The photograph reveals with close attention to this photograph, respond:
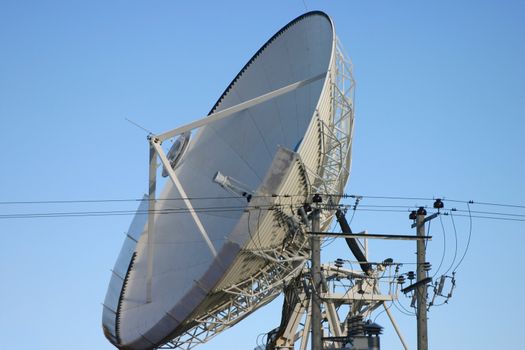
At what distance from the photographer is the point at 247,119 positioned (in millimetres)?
54781

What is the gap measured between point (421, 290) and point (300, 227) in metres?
8.47

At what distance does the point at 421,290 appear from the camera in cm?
3753

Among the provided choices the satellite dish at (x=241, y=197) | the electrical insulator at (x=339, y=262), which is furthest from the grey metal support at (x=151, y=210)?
the electrical insulator at (x=339, y=262)

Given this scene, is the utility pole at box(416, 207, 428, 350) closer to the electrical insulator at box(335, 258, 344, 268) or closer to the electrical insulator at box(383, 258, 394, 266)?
the electrical insulator at box(383, 258, 394, 266)

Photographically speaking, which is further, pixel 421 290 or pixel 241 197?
pixel 241 197

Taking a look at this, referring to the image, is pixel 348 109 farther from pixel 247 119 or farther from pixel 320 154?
pixel 247 119

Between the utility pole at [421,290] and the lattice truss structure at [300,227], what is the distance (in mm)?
7156

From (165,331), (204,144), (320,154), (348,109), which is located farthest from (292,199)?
(204,144)

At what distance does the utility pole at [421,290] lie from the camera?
119ft

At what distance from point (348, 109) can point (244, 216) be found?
7985 millimetres

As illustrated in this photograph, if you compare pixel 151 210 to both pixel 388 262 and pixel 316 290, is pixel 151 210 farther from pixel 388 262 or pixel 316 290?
pixel 316 290

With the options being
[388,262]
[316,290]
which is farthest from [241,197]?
[316,290]

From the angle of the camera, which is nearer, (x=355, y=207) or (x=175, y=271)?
(x=355, y=207)

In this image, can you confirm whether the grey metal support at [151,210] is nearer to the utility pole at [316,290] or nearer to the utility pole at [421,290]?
the utility pole at [316,290]
